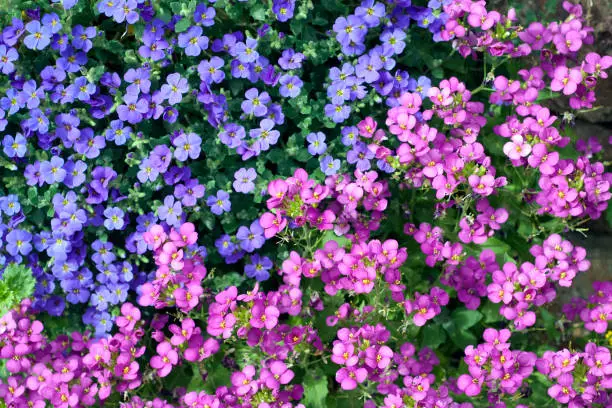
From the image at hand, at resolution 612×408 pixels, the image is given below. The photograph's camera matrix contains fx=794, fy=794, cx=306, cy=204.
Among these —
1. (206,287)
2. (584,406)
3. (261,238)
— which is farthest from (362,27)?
(584,406)

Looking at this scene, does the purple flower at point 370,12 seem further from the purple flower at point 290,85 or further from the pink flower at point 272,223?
the pink flower at point 272,223

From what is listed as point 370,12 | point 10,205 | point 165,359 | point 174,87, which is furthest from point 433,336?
point 10,205

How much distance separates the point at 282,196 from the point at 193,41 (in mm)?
900

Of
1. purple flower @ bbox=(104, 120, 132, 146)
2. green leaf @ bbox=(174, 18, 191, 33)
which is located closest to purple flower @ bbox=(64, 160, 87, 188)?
purple flower @ bbox=(104, 120, 132, 146)

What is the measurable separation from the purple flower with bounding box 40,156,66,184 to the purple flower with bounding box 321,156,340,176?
4.12 feet

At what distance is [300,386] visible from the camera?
3566 millimetres

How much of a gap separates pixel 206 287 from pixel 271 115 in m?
0.93

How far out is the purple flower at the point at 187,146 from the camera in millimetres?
3809

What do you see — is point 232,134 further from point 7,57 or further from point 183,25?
point 7,57

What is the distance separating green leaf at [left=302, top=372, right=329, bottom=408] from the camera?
3.72 m

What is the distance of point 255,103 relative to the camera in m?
3.88

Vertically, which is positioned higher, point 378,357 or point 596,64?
point 596,64

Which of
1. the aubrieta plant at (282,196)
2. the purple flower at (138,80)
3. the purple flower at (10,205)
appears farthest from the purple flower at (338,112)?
the purple flower at (10,205)

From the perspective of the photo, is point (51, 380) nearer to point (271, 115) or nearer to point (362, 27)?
point (271, 115)
